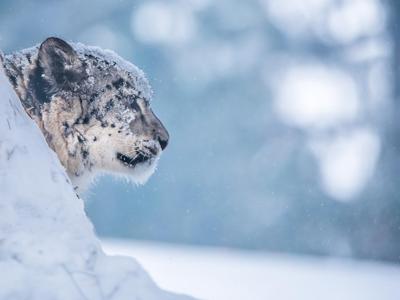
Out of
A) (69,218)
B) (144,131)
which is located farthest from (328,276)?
(69,218)

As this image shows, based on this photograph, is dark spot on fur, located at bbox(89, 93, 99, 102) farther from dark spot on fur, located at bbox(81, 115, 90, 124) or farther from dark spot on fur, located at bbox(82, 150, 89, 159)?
dark spot on fur, located at bbox(82, 150, 89, 159)

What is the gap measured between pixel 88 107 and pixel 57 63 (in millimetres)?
398

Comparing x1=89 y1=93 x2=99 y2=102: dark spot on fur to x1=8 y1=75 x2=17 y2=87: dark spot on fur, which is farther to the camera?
x1=89 y1=93 x2=99 y2=102: dark spot on fur

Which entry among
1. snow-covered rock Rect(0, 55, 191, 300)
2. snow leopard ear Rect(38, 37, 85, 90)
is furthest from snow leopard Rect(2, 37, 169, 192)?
snow-covered rock Rect(0, 55, 191, 300)

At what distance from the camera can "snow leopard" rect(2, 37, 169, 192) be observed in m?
3.66

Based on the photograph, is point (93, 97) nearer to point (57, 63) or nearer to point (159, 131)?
point (57, 63)

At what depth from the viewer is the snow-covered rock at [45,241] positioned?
54.7 inches

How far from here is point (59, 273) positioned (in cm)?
144

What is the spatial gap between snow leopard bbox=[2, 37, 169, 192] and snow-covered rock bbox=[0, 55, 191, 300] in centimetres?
178

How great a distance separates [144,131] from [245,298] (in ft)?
9.77

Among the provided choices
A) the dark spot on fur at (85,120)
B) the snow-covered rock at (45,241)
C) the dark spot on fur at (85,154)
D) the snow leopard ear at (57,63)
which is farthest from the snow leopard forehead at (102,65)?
the snow-covered rock at (45,241)

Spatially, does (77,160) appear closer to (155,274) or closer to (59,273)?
(59,273)

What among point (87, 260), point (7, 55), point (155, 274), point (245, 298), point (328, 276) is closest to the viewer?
point (87, 260)

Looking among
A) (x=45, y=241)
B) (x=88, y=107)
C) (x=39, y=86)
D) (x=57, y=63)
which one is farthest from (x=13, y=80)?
(x=45, y=241)
